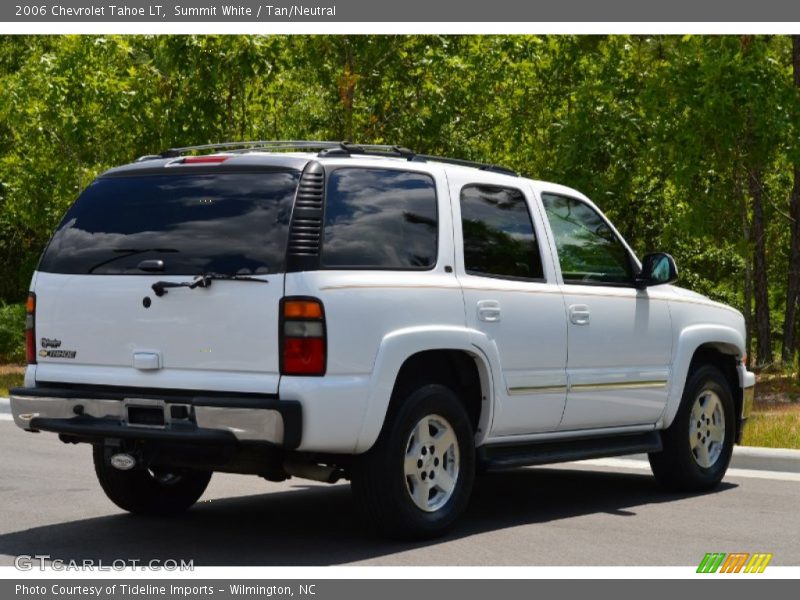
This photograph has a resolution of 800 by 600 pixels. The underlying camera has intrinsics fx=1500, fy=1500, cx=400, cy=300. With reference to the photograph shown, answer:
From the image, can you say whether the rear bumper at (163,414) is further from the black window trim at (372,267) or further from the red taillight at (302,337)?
the black window trim at (372,267)

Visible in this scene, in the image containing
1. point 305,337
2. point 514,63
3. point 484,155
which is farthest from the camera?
point 484,155

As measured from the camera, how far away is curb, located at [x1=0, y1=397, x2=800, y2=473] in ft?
39.6

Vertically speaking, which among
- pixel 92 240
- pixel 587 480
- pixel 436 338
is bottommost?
pixel 587 480

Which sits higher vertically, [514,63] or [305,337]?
[514,63]

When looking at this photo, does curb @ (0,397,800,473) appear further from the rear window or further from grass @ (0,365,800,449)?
the rear window

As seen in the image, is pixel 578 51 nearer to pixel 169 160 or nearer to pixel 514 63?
pixel 514 63

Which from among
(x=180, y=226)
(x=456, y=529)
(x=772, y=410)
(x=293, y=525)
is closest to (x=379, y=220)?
(x=180, y=226)

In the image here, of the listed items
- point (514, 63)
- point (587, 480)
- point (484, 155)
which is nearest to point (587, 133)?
point (514, 63)

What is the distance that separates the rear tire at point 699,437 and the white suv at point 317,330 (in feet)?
3.88

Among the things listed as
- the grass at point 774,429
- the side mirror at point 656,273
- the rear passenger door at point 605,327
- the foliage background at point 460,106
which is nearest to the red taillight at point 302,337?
the rear passenger door at point 605,327

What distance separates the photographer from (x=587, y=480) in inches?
460

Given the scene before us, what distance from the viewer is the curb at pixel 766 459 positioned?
1208 centimetres

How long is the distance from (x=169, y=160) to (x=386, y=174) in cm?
124

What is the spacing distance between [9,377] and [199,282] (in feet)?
49.3
